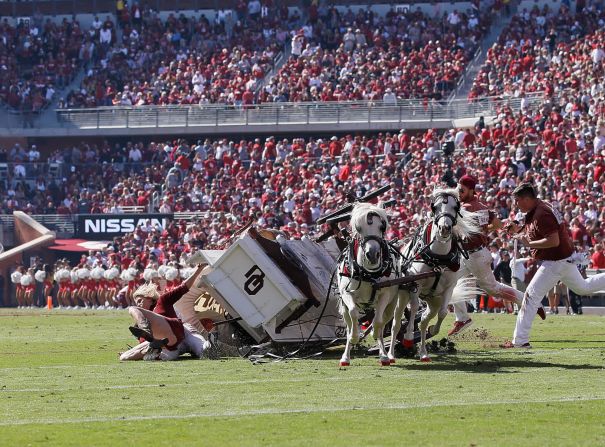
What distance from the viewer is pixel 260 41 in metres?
57.3

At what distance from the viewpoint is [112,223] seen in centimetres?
4916

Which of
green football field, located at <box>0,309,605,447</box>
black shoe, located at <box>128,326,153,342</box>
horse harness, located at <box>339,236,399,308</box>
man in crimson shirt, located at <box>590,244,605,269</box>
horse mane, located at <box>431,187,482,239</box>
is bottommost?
green football field, located at <box>0,309,605,447</box>

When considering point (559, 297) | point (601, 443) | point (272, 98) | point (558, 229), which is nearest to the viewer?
point (601, 443)

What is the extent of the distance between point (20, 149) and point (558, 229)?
40001 millimetres

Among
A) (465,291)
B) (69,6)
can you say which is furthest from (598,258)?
(69,6)

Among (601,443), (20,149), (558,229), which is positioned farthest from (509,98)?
(601,443)

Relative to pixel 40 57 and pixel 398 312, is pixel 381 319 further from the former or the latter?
pixel 40 57

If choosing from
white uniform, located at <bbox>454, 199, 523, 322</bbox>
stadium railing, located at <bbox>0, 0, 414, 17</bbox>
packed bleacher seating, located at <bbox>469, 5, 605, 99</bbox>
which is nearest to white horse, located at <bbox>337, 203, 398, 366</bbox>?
white uniform, located at <bbox>454, 199, 523, 322</bbox>

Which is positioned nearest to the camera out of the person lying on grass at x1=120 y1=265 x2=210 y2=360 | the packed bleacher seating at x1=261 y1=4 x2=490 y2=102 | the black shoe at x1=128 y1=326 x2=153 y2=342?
the black shoe at x1=128 y1=326 x2=153 y2=342

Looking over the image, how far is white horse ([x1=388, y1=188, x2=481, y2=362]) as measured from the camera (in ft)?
51.6

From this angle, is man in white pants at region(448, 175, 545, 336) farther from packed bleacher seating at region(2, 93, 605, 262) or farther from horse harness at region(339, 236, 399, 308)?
packed bleacher seating at region(2, 93, 605, 262)

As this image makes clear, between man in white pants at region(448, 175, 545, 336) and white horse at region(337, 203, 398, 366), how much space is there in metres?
2.35

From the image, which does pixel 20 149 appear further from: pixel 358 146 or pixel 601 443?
pixel 601 443

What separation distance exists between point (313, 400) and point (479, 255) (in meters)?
7.11
